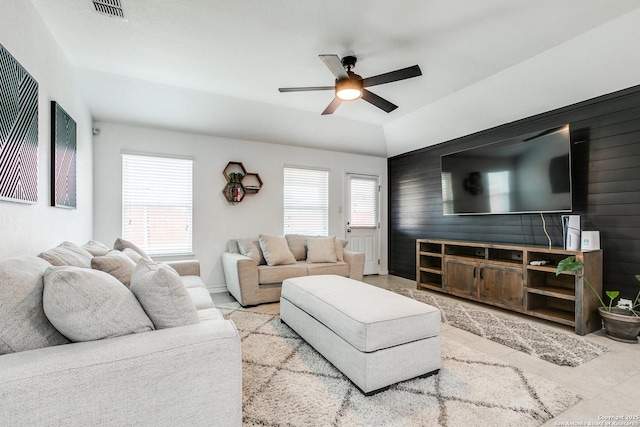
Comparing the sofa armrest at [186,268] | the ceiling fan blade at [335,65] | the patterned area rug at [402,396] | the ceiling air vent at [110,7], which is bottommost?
the patterned area rug at [402,396]

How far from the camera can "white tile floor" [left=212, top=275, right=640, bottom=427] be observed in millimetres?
1692

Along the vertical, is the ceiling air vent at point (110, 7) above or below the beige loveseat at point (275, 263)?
above

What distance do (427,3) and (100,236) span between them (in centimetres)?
449

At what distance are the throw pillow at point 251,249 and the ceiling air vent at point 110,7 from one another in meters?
2.80

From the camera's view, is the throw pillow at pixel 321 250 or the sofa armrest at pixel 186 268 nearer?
the sofa armrest at pixel 186 268

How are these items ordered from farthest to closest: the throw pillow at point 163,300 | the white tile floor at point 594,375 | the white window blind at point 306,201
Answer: the white window blind at point 306,201 < the white tile floor at point 594,375 < the throw pillow at point 163,300

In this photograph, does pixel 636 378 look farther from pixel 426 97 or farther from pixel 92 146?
pixel 92 146

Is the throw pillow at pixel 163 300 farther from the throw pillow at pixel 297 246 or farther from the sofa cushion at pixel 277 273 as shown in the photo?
the throw pillow at pixel 297 246

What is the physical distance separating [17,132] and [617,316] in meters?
4.69

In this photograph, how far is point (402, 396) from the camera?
6.04 feet

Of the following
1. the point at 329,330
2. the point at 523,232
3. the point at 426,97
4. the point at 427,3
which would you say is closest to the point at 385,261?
the point at 523,232

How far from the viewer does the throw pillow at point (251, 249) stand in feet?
13.6

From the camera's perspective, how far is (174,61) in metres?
3.08

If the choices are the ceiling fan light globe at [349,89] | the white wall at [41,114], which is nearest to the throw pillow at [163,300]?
the white wall at [41,114]
